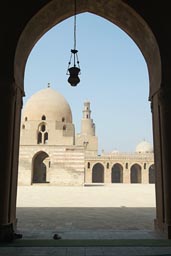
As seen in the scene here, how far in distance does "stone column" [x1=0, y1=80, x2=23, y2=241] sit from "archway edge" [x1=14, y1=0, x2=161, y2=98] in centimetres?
53

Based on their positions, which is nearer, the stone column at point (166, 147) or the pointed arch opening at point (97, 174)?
the stone column at point (166, 147)

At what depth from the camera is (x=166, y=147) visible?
247 inches

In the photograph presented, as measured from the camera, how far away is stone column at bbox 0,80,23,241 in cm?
580

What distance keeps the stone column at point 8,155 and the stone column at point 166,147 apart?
3.34m

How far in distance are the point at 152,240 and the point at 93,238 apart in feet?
3.96

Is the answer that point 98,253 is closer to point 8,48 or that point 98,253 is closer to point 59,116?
point 8,48

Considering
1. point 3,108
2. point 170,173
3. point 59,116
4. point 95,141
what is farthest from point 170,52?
point 95,141

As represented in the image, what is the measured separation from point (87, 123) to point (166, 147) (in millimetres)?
62771

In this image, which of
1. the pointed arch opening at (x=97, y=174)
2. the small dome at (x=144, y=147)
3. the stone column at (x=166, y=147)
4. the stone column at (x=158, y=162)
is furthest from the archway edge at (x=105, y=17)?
the small dome at (x=144, y=147)

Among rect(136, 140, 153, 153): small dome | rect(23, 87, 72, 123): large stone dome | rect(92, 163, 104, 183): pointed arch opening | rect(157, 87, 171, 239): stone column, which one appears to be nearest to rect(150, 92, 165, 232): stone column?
rect(157, 87, 171, 239): stone column

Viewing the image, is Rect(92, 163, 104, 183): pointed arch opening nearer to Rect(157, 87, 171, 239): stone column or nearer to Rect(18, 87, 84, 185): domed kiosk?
Rect(18, 87, 84, 185): domed kiosk

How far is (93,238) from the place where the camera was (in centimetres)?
587

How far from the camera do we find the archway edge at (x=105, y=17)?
6762 mm

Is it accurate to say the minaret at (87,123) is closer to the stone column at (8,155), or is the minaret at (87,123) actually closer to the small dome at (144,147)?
the small dome at (144,147)
